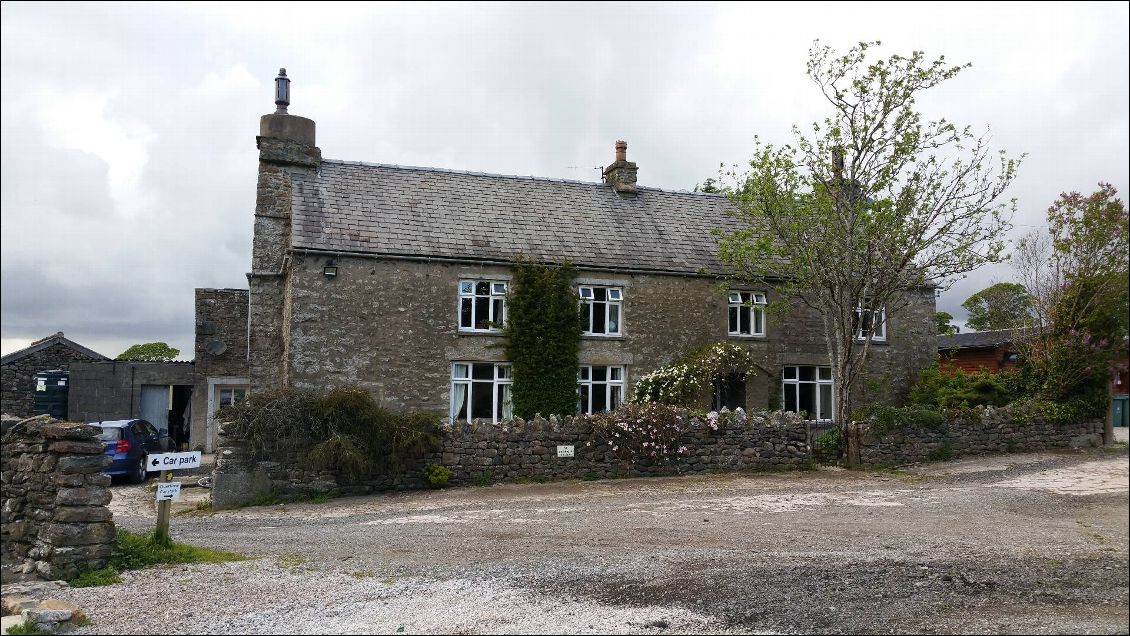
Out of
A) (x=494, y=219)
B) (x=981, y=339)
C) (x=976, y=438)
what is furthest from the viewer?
(x=981, y=339)

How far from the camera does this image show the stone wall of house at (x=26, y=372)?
27.4 metres

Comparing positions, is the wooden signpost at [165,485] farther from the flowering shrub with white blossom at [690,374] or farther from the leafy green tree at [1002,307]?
the leafy green tree at [1002,307]

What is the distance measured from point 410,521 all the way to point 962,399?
1561 cm

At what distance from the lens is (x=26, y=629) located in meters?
6.48

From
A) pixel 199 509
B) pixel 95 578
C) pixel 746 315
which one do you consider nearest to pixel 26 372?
pixel 199 509

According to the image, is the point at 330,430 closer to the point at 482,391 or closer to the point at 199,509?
the point at 199,509

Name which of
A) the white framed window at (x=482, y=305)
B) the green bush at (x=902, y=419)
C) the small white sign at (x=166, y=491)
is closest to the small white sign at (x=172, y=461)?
the small white sign at (x=166, y=491)

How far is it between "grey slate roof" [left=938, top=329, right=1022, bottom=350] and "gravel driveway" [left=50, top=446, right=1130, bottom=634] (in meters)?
10.2

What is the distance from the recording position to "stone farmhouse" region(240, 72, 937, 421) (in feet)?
65.5

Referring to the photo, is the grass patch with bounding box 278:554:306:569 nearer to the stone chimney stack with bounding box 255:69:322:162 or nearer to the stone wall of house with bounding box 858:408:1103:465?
the stone wall of house with bounding box 858:408:1103:465

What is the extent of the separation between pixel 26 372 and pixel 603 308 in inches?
807

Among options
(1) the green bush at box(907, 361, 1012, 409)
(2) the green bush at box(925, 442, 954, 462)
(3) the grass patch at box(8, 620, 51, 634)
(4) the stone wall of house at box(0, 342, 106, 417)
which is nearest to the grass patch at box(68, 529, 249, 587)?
(3) the grass patch at box(8, 620, 51, 634)

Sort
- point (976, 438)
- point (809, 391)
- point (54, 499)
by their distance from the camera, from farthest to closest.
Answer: point (809, 391) < point (976, 438) < point (54, 499)

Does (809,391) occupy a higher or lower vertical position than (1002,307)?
lower
